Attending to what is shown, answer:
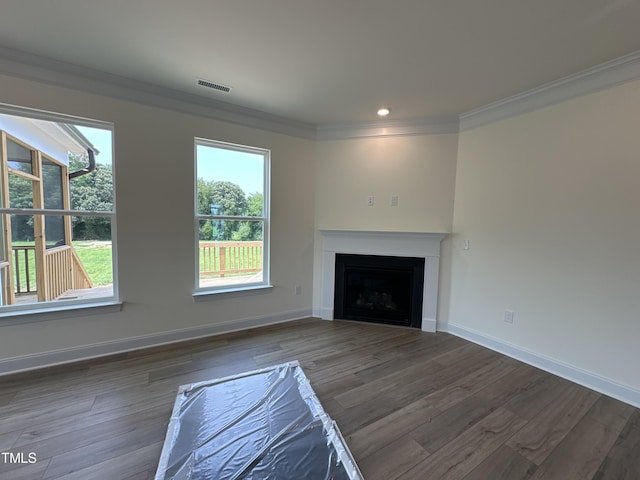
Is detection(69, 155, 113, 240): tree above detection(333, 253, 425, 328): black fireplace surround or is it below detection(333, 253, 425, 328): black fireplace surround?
above

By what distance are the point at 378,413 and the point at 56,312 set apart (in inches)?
107

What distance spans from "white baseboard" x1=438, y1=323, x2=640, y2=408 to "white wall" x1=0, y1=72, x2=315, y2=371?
8.16 feet

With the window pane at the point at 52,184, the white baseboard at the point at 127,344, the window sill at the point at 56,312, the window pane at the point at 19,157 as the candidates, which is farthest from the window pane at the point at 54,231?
the white baseboard at the point at 127,344

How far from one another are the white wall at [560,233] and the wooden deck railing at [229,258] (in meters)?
2.45

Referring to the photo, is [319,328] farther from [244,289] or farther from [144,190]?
[144,190]

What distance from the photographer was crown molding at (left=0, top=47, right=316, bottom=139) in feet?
6.98

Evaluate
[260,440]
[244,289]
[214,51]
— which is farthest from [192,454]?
[214,51]

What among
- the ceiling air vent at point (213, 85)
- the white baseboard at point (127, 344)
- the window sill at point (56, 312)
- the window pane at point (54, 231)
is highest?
the ceiling air vent at point (213, 85)

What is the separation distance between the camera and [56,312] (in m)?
2.32

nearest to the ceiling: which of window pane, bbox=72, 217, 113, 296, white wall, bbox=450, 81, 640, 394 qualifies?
white wall, bbox=450, 81, 640, 394

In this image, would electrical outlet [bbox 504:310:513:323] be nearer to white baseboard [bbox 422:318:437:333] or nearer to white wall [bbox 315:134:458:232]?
white baseboard [bbox 422:318:437:333]

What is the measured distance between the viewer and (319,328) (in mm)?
3352

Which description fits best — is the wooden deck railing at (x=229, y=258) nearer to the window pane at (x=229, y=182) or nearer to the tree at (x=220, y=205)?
the tree at (x=220, y=205)

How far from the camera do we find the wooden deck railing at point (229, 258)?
308 centimetres
